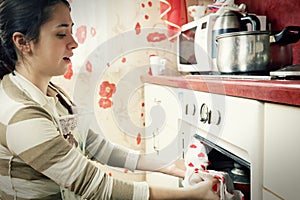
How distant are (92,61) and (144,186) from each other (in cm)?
69

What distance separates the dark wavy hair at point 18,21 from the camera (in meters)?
0.73

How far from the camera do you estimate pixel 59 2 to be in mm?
789

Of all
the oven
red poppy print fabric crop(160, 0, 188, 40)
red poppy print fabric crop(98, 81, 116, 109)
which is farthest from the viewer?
red poppy print fabric crop(160, 0, 188, 40)

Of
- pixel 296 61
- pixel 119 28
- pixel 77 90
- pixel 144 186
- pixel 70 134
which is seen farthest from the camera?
pixel 119 28

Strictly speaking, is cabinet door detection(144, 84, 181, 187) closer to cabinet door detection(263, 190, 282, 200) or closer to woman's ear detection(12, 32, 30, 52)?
cabinet door detection(263, 190, 282, 200)

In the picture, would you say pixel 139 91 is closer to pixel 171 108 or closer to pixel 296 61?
pixel 171 108

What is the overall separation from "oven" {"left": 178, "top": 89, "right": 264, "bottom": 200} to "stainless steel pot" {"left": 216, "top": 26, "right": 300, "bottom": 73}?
0.37 ft

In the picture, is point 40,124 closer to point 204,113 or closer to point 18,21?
point 18,21

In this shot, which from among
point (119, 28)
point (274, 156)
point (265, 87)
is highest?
point (119, 28)

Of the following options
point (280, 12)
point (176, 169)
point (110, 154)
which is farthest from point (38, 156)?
point (280, 12)

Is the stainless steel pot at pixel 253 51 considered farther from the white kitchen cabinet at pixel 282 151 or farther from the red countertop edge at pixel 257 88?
the white kitchen cabinet at pixel 282 151

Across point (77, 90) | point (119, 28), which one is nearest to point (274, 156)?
point (77, 90)

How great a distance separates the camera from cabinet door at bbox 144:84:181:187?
1074 millimetres

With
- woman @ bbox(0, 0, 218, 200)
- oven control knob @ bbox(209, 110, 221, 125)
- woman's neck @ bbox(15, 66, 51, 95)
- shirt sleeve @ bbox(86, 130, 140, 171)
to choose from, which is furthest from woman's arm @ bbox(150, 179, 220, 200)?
woman's neck @ bbox(15, 66, 51, 95)
